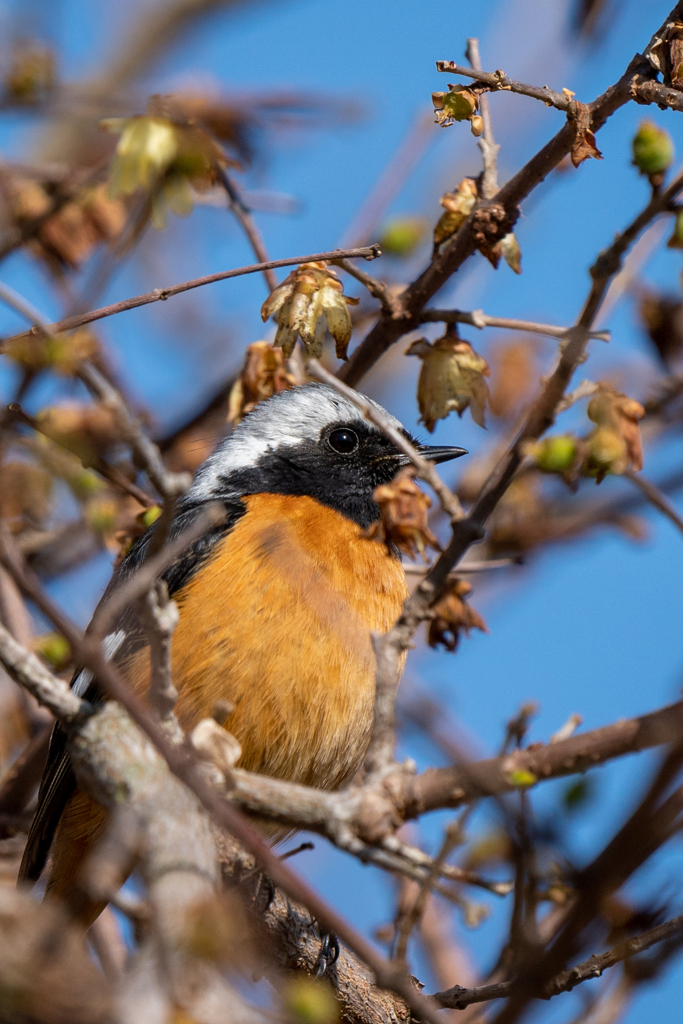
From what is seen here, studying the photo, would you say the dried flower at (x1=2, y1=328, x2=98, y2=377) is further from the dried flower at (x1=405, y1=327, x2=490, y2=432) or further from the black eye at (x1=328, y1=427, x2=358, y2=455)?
the black eye at (x1=328, y1=427, x2=358, y2=455)

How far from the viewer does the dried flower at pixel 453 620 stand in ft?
13.7

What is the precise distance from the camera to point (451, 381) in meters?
4.11

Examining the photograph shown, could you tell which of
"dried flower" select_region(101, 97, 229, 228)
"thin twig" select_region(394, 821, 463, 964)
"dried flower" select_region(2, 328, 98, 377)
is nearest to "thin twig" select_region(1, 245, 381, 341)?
"dried flower" select_region(2, 328, 98, 377)

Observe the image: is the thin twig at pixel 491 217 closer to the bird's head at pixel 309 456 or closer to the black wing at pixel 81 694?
the bird's head at pixel 309 456

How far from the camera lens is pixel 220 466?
17.5 feet

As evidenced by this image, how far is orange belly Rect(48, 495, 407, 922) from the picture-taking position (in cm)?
406

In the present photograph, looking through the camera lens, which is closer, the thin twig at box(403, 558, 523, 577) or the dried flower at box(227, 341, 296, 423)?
the thin twig at box(403, 558, 523, 577)

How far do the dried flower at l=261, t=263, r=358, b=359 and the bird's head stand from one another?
3.40ft

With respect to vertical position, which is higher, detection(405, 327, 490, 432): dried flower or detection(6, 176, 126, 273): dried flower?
detection(6, 176, 126, 273): dried flower

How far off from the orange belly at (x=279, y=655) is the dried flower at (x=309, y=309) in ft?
2.96

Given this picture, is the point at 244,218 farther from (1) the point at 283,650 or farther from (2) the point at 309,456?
(1) the point at 283,650

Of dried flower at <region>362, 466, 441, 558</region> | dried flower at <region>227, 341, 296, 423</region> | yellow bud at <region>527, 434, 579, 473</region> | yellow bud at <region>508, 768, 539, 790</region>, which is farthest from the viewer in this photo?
dried flower at <region>227, 341, 296, 423</region>

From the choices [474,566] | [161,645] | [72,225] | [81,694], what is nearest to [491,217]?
[474,566]

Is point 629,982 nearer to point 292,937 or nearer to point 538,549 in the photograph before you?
point 292,937
